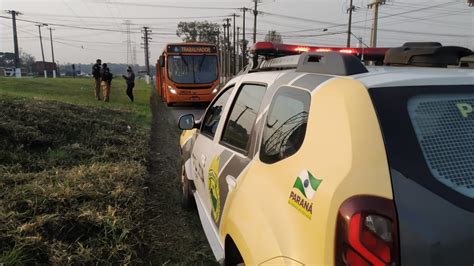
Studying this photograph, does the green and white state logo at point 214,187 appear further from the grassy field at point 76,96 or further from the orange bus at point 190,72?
the orange bus at point 190,72

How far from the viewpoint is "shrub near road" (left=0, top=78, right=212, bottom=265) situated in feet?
11.8

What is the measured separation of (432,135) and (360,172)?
36 cm

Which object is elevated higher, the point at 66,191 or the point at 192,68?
the point at 192,68

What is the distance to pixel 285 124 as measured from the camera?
231cm

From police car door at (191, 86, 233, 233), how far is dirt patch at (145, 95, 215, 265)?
0.48m

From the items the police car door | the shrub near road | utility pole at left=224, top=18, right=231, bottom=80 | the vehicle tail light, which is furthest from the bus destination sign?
utility pole at left=224, top=18, right=231, bottom=80

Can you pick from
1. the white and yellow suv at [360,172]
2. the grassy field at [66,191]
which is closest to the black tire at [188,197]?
the grassy field at [66,191]

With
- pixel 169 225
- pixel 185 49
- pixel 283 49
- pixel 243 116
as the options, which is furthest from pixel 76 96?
pixel 243 116

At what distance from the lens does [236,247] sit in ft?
8.23

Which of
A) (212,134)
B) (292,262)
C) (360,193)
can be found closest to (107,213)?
(212,134)

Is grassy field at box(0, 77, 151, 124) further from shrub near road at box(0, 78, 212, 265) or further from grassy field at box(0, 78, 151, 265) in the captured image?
shrub near road at box(0, 78, 212, 265)

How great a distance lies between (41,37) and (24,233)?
4001 inches

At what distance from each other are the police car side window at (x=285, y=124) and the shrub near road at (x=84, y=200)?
1951 millimetres

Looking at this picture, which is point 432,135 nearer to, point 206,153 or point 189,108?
point 206,153
